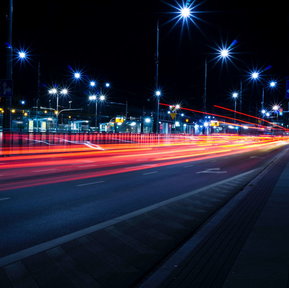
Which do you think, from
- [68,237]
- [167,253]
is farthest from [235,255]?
A: [68,237]

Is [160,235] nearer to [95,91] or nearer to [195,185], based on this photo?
[195,185]

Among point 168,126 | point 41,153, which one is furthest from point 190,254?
point 168,126

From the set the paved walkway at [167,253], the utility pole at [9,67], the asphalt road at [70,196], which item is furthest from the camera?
the utility pole at [9,67]

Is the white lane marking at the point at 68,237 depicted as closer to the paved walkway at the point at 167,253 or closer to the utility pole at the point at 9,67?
the paved walkway at the point at 167,253

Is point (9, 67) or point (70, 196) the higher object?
point (9, 67)

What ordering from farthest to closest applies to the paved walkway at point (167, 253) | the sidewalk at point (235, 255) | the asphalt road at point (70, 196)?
the asphalt road at point (70, 196)
the paved walkway at point (167, 253)
the sidewalk at point (235, 255)

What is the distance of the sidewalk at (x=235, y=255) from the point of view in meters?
3.71

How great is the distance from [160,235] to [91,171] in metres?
8.95

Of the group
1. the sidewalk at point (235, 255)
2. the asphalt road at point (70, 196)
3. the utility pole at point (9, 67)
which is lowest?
the asphalt road at point (70, 196)

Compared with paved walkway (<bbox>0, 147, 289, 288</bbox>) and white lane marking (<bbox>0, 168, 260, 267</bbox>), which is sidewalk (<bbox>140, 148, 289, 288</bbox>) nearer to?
paved walkway (<bbox>0, 147, 289, 288</bbox>)

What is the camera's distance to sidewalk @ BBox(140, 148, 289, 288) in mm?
3709

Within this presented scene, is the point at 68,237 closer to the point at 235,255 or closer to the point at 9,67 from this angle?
the point at 235,255

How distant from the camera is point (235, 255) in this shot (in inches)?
175

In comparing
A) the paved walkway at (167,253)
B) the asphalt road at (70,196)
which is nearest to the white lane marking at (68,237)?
the paved walkway at (167,253)
